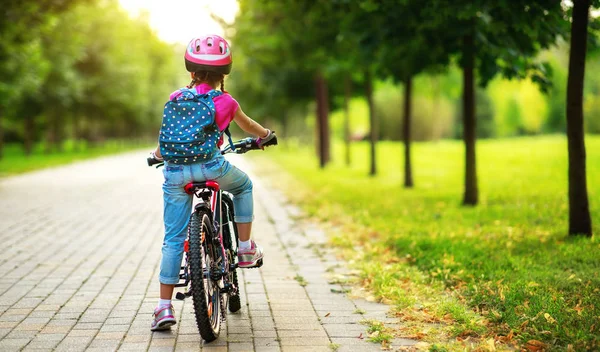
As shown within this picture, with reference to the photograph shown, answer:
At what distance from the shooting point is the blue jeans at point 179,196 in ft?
14.3

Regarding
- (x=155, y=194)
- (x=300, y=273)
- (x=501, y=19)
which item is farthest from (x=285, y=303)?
(x=155, y=194)

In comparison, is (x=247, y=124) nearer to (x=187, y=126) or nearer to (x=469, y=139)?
(x=187, y=126)

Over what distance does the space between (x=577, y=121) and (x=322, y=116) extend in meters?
17.1

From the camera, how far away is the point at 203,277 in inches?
165

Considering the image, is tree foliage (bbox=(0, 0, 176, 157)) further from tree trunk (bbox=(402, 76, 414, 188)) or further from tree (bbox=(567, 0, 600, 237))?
tree (bbox=(567, 0, 600, 237))

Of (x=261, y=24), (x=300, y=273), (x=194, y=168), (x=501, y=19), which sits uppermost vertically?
(x=261, y=24)

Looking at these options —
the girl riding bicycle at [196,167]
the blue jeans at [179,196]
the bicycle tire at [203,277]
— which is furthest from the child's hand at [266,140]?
the bicycle tire at [203,277]

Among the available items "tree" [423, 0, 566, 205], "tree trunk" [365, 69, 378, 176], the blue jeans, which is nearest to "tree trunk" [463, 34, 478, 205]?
"tree" [423, 0, 566, 205]

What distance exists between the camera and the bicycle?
4.13 m

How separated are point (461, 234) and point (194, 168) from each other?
4.84 metres

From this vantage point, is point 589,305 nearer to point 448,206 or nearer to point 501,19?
point 501,19

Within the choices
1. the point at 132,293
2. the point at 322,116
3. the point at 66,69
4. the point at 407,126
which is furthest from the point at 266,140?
the point at 66,69

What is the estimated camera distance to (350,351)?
13.9 feet

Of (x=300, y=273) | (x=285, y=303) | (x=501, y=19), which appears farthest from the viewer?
(x=501, y=19)
